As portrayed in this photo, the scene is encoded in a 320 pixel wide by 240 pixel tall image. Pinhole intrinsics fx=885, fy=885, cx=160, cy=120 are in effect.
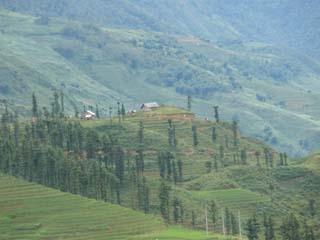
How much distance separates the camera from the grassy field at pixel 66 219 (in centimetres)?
15388

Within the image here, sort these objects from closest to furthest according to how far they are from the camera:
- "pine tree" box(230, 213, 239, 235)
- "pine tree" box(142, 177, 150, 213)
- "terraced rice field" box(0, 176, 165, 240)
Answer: "terraced rice field" box(0, 176, 165, 240)
"pine tree" box(230, 213, 239, 235)
"pine tree" box(142, 177, 150, 213)

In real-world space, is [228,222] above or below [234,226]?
above

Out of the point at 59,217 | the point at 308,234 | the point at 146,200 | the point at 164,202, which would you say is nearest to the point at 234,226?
the point at 164,202

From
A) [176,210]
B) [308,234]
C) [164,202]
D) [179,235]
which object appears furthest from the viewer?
[176,210]

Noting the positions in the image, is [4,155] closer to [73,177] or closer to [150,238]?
[73,177]

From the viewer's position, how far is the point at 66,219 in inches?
6348

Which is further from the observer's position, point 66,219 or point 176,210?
point 176,210

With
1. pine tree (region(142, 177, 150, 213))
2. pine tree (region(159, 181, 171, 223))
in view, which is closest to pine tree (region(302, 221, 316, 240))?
pine tree (region(159, 181, 171, 223))

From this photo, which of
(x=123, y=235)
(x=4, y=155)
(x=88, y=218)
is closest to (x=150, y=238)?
(x=123, y=235)

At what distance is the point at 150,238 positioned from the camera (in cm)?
15125

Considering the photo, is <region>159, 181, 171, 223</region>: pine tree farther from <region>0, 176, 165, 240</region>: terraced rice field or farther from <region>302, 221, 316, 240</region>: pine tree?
<region>302, 221, 316, 240</region>: pine tree

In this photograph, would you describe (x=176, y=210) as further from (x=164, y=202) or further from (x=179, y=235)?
(x=179, y=235)

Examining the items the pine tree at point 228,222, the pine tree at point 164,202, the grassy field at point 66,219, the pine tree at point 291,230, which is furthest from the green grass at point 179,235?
the pine tree at point 228,222

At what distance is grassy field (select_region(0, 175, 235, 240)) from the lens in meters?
154
